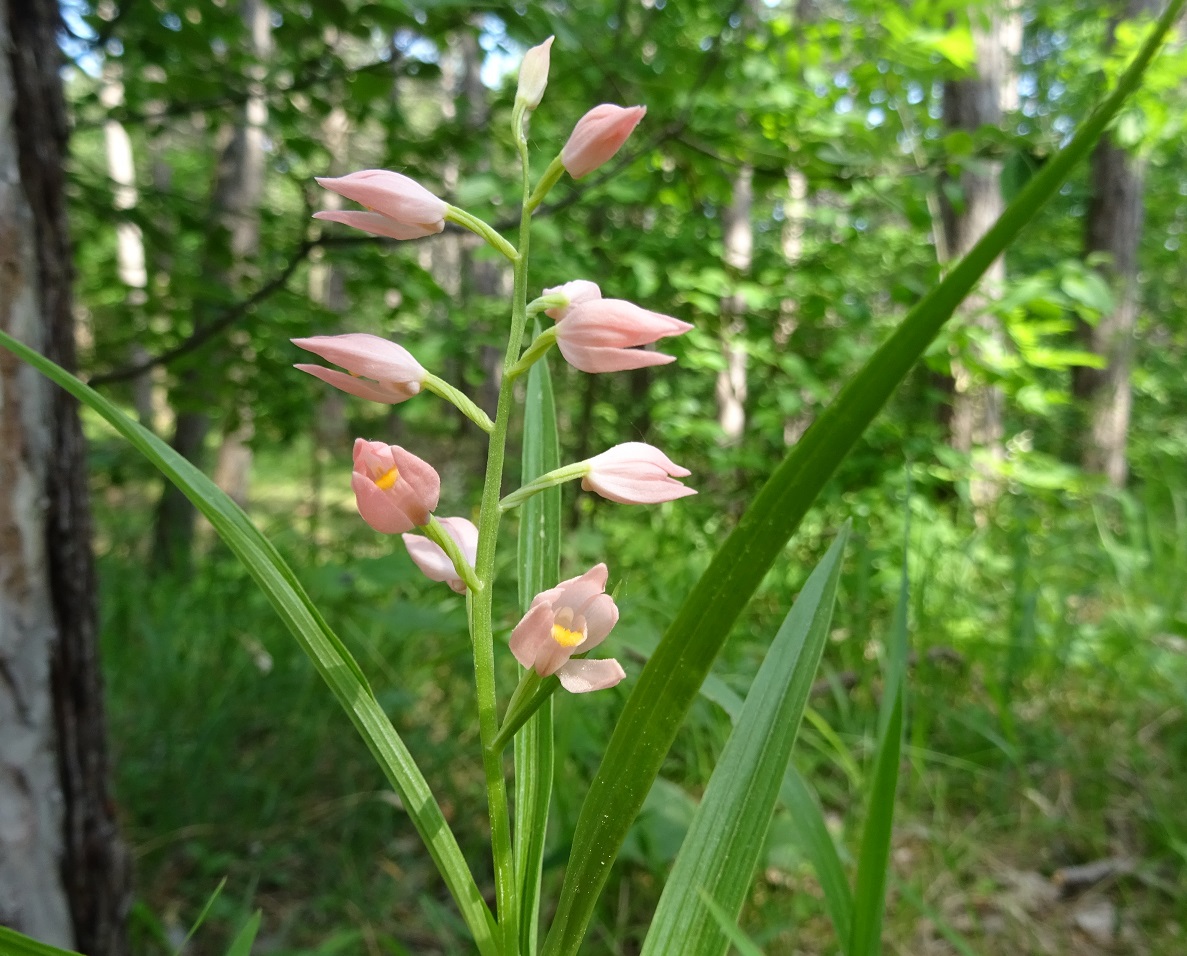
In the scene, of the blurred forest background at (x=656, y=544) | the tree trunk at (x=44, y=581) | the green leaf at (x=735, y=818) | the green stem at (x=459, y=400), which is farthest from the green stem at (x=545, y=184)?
the tree trunk at (x=44, y=581)

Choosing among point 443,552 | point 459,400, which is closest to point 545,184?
point 459,400

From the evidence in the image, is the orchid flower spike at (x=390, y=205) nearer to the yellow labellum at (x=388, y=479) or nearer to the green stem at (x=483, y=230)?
the green stem at (x=483, y=230)

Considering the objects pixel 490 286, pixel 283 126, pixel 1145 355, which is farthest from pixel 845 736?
pixel 1145 355

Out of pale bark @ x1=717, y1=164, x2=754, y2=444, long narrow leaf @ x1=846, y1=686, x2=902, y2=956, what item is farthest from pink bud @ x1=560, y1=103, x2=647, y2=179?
pale bark @ x1=717, y1=164, x2=754, y2=444

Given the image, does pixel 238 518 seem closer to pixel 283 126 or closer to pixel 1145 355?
pixel 283 126

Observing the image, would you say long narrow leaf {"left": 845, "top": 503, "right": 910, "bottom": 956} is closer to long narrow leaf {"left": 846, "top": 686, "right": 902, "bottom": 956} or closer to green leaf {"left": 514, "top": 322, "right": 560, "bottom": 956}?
long narrow leaf {"left": 846, "top": 686, "right": 902, "bottom": 956}

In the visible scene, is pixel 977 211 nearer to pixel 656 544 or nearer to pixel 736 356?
pixel 736 356
